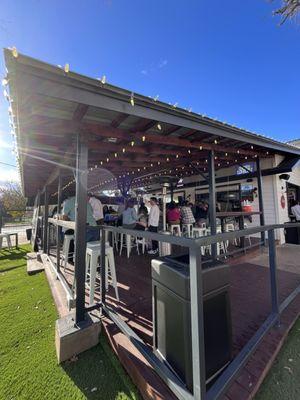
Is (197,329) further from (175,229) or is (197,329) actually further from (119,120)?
(175,229)

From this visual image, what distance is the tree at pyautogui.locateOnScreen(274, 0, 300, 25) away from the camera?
12.9 ft

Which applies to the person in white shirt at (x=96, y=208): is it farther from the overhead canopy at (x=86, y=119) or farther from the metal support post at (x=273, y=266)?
the metal support post at (x=273, y=266)

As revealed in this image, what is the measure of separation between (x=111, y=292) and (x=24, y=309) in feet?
→ 4.67

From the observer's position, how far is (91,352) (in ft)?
6.68

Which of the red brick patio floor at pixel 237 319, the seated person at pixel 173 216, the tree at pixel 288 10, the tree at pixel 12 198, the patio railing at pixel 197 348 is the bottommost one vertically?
the red brick patio floor at pixel 237 319

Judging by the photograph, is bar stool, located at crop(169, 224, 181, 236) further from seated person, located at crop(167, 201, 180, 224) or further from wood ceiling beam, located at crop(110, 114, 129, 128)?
wood ceiling beam, located at crop(110, 114, 129, 128)

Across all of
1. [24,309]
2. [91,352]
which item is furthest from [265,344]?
[24,309]

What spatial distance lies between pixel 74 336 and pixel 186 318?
4.66ft

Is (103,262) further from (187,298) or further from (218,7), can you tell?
(218,7)

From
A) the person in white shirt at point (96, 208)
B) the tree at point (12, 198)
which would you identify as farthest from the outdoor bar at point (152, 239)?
the tree at point (12, 198)

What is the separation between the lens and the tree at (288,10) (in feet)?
12.9

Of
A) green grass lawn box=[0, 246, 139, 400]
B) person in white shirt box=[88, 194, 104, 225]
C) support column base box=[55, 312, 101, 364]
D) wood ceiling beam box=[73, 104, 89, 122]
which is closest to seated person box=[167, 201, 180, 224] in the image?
person in white shirt box=[88, 194, 104, 225]

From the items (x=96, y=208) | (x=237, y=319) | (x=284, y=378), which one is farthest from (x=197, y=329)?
(x=96, y=208)

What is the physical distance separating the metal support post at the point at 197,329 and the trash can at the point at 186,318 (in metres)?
0.12
